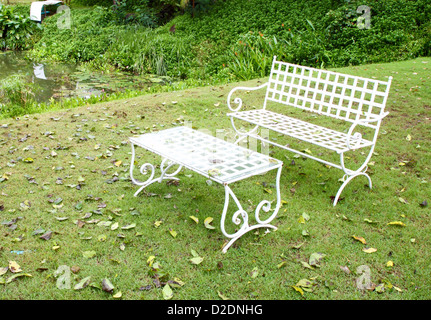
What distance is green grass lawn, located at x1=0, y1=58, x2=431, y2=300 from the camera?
9.34 ft

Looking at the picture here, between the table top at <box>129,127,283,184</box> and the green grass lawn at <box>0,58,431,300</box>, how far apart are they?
0.53 m


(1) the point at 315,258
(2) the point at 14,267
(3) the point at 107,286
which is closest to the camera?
(3) the point at 107,286

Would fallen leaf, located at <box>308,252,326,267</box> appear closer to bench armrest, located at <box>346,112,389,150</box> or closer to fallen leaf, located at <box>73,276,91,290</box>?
bench armrest, located at <box>346,112,389,150</box>

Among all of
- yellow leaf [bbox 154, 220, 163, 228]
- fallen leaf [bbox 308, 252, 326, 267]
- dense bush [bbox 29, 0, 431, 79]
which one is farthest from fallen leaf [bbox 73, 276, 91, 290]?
dense bush [bbox 29, 0, 431, 79]

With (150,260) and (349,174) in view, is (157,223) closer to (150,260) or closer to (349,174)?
(150,260)

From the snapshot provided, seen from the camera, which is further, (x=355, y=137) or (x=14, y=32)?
(x=14, y=32)

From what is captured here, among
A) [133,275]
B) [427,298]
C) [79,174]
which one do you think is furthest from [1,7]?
[427,298]

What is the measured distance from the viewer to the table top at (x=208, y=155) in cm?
319

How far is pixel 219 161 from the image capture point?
339 cm

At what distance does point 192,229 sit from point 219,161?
605 millimetres

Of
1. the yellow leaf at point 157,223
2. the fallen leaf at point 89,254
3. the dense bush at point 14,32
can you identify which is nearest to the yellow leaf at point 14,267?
the fallen leaf at point 89,254

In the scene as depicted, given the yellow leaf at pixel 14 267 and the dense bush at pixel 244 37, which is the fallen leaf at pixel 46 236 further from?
the dense bush at pixel 244 37

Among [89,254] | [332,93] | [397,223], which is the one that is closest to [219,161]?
[89,254]

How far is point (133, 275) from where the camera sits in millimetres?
2918
